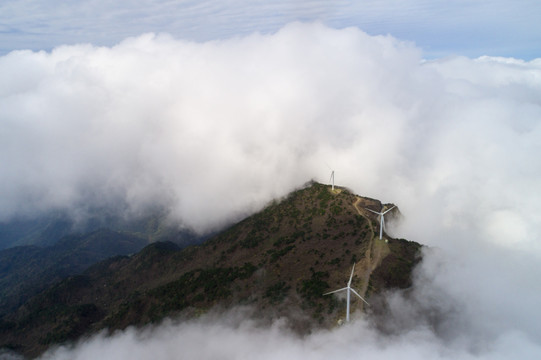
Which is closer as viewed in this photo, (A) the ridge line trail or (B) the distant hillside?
(A) the ridge line trail

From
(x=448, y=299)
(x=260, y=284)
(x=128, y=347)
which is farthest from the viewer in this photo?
(x=128, y=347)

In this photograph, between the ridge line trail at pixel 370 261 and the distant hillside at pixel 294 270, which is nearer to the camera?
the ridge line trail at pixel 370 261

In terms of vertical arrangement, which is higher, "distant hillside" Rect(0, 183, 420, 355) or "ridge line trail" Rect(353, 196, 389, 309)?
"ridge line trail" Rect(353, 196, 389, 309)

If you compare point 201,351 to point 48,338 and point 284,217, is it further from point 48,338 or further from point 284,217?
point 48,338

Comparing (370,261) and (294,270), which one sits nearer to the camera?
(370,261)

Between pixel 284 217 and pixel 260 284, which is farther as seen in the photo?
pixel 284 217

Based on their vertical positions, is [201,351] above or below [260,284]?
below

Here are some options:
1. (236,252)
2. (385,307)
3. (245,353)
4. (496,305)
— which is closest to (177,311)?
(236,252)

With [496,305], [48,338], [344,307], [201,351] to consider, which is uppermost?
[344,307]

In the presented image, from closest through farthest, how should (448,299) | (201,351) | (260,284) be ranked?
(448,299)
(201,351)
(260,284)

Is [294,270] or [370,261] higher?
[370,261]

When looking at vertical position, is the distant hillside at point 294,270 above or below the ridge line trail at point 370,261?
below
